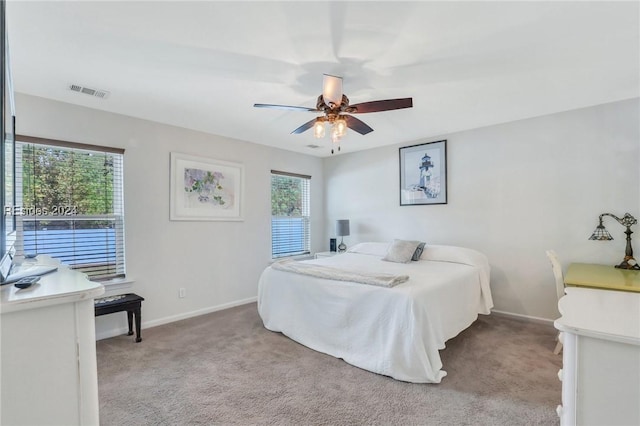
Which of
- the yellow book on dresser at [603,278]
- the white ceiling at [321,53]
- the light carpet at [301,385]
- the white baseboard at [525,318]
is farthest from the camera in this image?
the white baseboard at [525,318]

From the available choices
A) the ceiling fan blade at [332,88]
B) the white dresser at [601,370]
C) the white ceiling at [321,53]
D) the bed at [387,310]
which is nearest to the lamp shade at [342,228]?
the bed at [387,310]

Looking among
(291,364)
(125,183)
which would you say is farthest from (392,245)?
(125,183)

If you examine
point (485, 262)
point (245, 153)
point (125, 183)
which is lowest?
point (485, 262)

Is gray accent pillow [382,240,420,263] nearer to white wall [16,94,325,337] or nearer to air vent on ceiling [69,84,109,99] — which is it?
white wall [16,94,325,337]

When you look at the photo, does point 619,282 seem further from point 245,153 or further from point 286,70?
point 245,153

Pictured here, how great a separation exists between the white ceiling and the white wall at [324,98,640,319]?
372mm

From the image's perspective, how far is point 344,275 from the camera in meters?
2.92

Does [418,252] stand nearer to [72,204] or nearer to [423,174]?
[423,174]

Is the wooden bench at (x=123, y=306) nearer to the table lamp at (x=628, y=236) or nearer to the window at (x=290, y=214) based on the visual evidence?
the window at (x=290, y=214)

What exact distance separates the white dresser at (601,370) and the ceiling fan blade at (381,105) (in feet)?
5.93

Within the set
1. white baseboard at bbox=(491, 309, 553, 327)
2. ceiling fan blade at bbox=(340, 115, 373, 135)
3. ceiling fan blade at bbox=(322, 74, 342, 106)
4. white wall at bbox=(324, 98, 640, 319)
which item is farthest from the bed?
ceiling fan blade at bbox=(322, 74, 342, 106)

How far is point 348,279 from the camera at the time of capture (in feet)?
9.27

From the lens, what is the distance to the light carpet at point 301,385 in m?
1.96

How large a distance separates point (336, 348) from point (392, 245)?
1.75 meters
